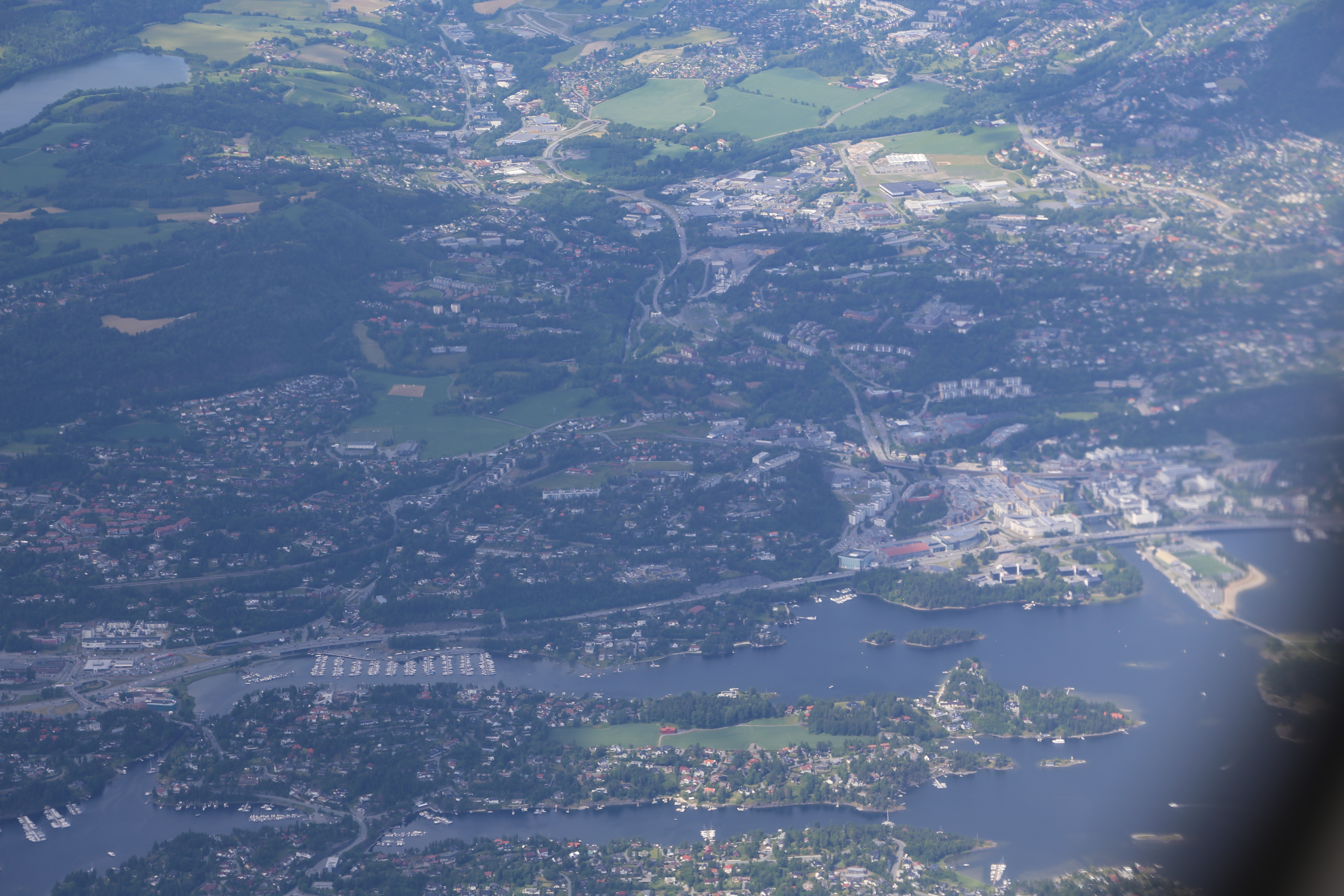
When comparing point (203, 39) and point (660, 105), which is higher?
point (203, 39)

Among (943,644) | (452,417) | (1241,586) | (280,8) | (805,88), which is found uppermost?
(280,8)

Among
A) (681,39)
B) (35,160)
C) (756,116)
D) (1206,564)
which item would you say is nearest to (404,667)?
(1206,564)

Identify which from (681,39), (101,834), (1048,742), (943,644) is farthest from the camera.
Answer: (681,39)

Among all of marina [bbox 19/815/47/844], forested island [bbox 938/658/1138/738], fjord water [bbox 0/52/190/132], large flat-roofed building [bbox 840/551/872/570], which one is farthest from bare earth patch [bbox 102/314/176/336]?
→ forested island [bbox 938/658/1138/738]

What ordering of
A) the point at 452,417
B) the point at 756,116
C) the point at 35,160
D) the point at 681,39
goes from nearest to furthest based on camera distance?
1. the point at 452,417
2. the point at 35,160
3. the point at 756,116
4. the point at 681,39

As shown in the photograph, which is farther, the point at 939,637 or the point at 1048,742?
the point at 939,637

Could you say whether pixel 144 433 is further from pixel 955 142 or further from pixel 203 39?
pixel 955 142

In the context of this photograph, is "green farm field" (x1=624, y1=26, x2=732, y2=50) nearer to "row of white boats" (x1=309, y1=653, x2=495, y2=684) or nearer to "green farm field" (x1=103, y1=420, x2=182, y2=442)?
"green farm field" (x1=103, y1=420, x2=182, y2=442)
